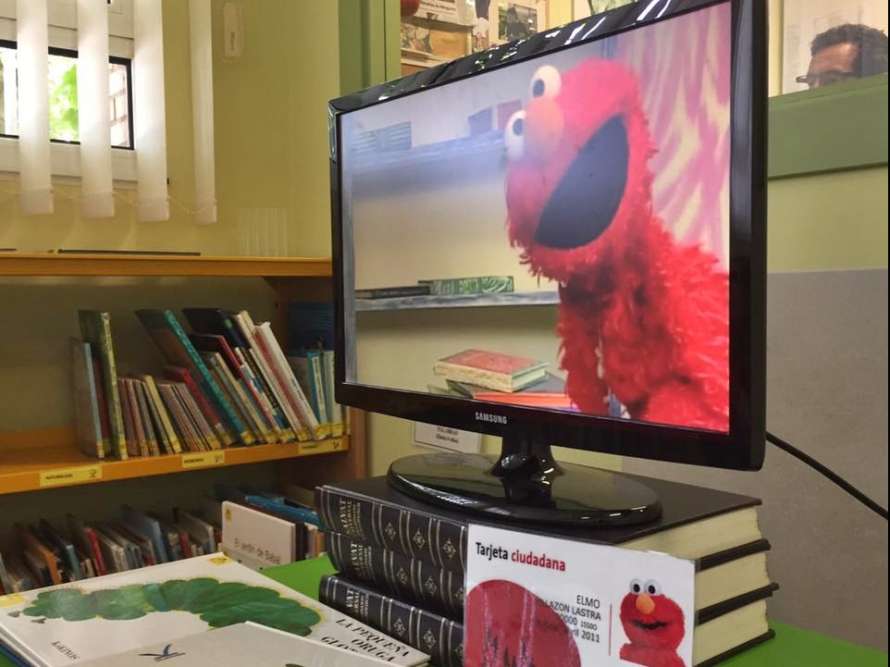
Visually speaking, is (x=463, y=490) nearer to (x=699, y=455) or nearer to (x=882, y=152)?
(x=699, y=455)

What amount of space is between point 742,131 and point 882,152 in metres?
0.14

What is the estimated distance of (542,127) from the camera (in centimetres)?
86

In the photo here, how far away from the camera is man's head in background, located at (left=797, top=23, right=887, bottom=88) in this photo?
91 centimetres

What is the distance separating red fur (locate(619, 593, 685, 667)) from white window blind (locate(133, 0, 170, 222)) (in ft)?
4.79

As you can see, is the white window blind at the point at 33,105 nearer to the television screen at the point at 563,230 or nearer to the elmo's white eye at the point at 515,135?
the television screen at the point at 563,230

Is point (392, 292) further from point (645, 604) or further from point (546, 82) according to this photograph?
point (645, 604)

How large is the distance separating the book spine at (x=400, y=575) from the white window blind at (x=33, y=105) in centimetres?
Answer: 112

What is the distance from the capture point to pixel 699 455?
74 cm

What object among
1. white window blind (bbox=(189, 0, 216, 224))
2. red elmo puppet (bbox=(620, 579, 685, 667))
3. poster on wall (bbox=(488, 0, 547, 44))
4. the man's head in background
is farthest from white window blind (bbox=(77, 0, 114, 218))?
red elmo puppet (bbox=(620, 579, 685, 667))

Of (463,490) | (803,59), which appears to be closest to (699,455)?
(463,490)

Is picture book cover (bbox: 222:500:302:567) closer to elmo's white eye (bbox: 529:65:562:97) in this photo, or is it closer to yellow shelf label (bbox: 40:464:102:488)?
yellow shelf label (bbox: 40:464:102:488)

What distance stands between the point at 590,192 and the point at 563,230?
0.16 ft

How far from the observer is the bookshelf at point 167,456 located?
1.54 m

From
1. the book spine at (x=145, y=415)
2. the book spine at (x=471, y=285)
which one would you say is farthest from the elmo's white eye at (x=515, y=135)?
the book spine at (x=145, y=415)
